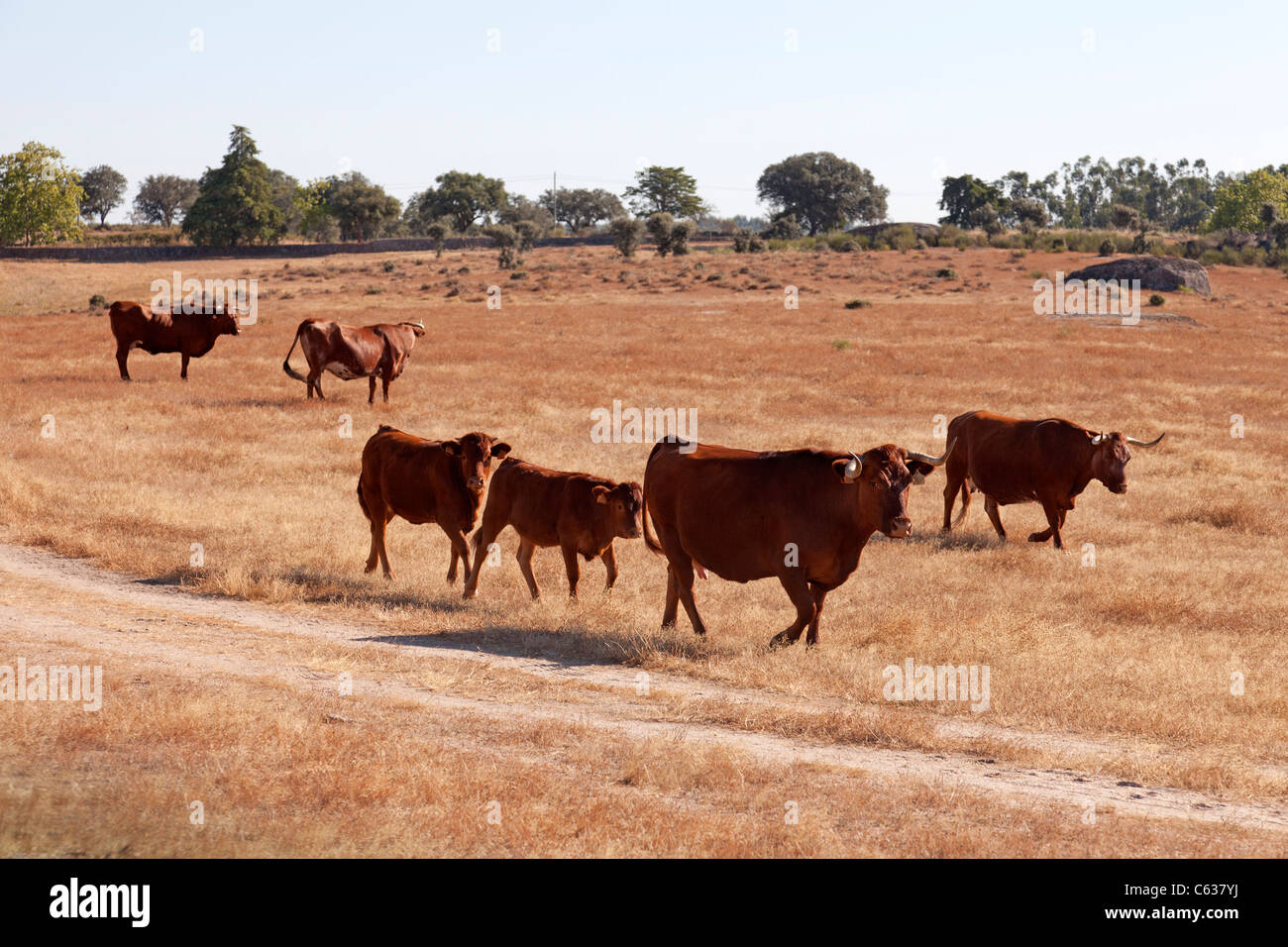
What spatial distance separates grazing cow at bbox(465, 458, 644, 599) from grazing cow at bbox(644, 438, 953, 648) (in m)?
0.54

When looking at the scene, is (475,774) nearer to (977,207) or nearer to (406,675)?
(406,675)

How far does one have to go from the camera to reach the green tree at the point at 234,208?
93750 millimetres

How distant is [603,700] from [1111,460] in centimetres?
956

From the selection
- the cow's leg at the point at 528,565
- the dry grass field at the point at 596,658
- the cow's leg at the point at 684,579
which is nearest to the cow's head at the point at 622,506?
the cow's leg at the point at 684,579

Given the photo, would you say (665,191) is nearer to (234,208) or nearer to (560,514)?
(234,208)

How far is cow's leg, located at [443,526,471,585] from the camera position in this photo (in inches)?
507

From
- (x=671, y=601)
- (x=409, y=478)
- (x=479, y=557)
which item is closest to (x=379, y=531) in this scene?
(x=409, y=478)

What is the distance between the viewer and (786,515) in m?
10.9

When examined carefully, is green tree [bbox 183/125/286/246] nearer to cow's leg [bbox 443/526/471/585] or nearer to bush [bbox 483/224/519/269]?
bush [bbox 483/224/519/269]

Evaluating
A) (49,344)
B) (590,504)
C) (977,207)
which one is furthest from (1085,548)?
(977,207)

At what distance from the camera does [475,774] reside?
23.6 ft

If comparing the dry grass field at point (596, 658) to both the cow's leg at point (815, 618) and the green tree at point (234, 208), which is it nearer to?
the cow's leg at point (815, 618)

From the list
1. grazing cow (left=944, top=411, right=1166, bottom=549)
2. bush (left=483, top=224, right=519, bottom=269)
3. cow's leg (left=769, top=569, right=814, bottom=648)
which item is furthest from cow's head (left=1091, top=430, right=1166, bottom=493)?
bush (left=483, top=224, right=519, bottom=269)
